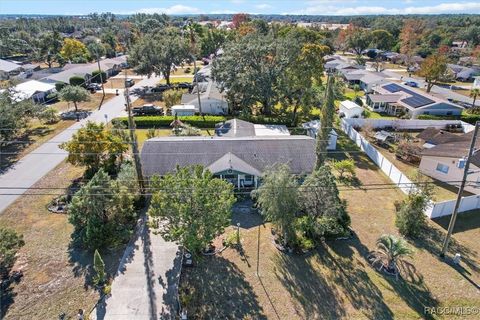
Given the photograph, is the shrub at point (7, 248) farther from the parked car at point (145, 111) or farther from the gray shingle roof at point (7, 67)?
the gray shingle roof at point (7, 67)

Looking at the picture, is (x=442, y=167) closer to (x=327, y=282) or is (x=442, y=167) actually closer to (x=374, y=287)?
(x=374, y=287)

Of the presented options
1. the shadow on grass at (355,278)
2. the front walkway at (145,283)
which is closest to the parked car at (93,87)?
the front walkway at (145,283)

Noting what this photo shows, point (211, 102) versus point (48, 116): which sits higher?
point (211, 102)

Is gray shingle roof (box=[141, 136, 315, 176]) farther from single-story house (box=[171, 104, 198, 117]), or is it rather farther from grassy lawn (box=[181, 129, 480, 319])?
single-story house (box=[171, 104, 198, 117])

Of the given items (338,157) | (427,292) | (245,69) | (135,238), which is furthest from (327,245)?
(245,69)

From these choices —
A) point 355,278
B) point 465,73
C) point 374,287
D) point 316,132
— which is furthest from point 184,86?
point 465,73
